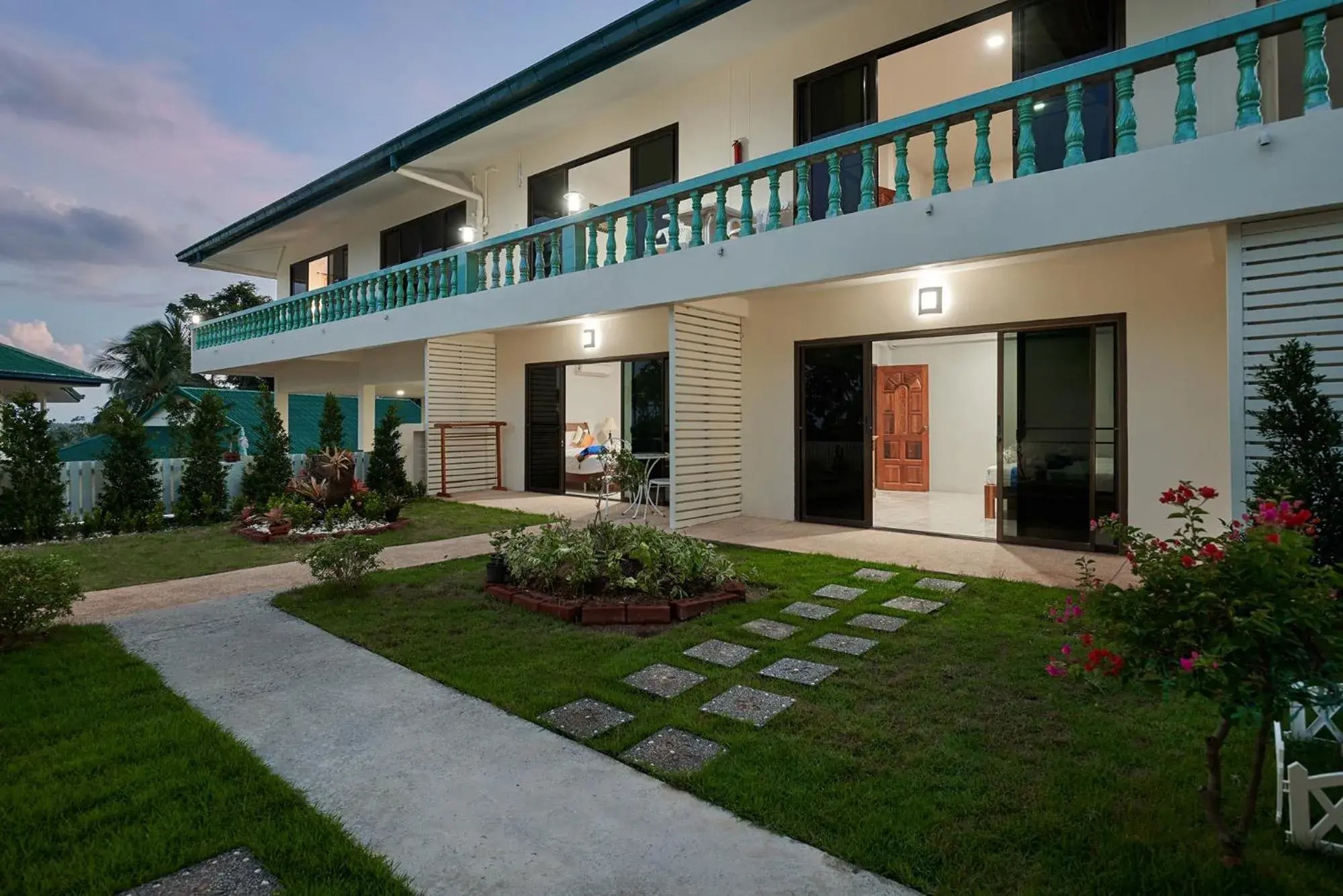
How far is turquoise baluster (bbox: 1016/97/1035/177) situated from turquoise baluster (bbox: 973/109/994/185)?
218mm

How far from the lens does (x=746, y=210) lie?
23.0 ft

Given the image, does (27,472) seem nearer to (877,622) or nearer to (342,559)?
(342,559)

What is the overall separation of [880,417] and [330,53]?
17.6m

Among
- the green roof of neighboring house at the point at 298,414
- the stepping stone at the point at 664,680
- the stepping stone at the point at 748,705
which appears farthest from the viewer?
the green roof of neighboring house at the point at 298,414

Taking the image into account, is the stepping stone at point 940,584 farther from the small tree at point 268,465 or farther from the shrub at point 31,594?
the small tree at point 268,465

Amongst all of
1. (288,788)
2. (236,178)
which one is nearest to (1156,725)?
(288,788)

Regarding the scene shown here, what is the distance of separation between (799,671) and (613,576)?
1.73m

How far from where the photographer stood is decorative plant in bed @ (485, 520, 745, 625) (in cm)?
459

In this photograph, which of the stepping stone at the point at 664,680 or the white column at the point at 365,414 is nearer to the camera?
the stepping stone at the point at 664,680

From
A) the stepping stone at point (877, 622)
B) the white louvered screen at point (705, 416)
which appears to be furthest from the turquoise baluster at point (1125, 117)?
the white louvered screen at point (705, 416)

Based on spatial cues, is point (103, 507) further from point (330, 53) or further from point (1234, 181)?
point (330, 53)

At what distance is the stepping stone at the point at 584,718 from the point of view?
2.92m

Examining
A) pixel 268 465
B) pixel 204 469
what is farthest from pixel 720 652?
pixel 204 469

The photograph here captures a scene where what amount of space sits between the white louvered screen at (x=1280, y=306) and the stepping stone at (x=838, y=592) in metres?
2.54
